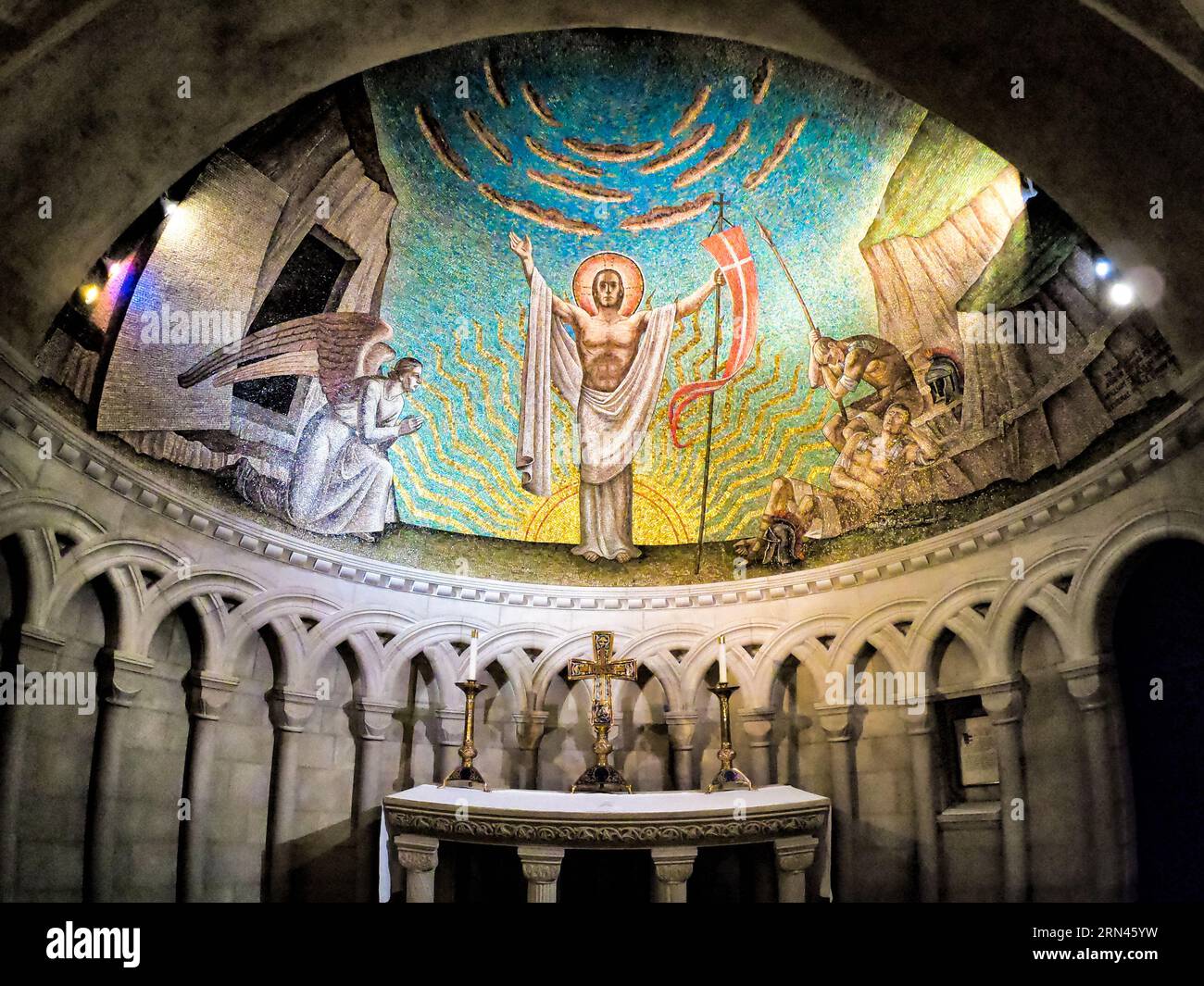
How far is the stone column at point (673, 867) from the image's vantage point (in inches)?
276

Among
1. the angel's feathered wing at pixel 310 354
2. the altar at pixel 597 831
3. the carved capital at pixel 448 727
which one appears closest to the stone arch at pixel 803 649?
the altar at pixel 597 831

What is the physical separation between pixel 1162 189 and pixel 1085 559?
9.37 feet

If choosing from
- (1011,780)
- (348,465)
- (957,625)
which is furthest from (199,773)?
(1011,780)

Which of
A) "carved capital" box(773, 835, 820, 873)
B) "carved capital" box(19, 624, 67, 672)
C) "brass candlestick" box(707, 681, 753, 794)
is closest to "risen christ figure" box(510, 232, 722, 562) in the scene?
"brass candlestick" box(707, 681, 753, 794)

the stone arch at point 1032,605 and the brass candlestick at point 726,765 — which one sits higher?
the stone arch at point 1032,605

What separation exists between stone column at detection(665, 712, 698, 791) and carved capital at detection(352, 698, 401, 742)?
262cm

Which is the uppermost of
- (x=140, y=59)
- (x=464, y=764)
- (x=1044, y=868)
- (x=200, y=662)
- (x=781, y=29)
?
(x=781, y=29)

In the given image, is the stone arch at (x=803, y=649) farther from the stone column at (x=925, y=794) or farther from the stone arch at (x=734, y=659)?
the stone column at (x=925, y=794)

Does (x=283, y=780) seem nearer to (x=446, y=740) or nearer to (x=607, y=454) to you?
(x=446, y=740)

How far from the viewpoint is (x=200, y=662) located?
8227mm

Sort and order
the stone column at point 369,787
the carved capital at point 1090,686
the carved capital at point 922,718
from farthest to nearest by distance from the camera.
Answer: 1. the stone column at point 369,787
2. the carved capital at point 922,718
3. the carved capital at point 1090,686

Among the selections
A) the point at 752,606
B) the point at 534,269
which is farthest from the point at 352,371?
the point at 752,606

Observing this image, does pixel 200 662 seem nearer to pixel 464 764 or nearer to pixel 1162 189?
pixel 464 764

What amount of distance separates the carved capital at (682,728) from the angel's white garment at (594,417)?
1.67 metres
